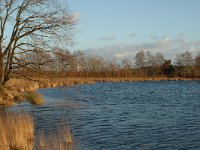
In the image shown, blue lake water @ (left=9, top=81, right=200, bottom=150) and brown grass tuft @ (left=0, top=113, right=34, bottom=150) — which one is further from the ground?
brown grass tuft @ (left=0, top=113, right=34, bottom=150)

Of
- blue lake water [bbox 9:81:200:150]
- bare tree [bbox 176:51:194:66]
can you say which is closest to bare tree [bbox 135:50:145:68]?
bare tree [bbox 176:51:194:66]

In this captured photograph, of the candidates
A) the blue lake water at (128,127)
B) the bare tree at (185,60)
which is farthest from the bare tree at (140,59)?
the blue lake water at (128,127)

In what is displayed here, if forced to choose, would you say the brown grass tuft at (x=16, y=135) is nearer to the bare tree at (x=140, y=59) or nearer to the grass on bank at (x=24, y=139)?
the grass on bank at (x=24, y=139)

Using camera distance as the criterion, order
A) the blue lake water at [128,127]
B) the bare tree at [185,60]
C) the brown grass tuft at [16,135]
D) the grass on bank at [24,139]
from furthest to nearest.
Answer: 1. the bare tree at [185,60]
2. the blue lake water at [128,127]
3. the grass on bank at [24,139]
4. the brown grass tuft at [16,135]

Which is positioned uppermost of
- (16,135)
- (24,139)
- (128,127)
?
(16,135)

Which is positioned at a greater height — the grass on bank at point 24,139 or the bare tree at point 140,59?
the bare tree at point 140,59

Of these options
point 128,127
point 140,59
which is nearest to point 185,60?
point 140,59

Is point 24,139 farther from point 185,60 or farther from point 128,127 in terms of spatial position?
point 185,60

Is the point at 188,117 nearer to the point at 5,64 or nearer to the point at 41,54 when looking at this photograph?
the point at 41,54

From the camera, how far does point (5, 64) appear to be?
69.0 feet

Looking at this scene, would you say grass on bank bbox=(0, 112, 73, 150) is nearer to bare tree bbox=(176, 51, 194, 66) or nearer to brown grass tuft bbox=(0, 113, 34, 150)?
brown grass tuft bbox=(0, 113, 34, 150)

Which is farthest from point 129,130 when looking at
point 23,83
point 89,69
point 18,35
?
point 89,69

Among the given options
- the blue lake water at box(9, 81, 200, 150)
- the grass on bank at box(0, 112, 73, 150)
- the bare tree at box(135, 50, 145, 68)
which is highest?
the bare tree at box(135, 50, 145, 68)

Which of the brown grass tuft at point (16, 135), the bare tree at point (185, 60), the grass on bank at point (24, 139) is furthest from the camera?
the bare tree at point (185, 60)
